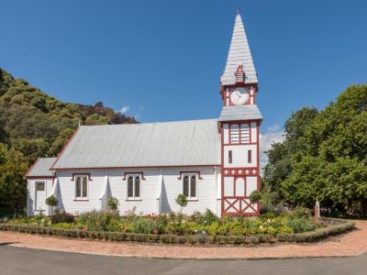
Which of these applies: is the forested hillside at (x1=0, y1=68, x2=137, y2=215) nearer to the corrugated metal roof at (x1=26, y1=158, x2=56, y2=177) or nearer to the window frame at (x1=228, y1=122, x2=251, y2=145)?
the corrugated metal roof at (x1=26, y1=158, x2=56, y2=177)

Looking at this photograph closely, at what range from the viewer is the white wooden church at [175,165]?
104 ft

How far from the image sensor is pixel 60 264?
13875 mm

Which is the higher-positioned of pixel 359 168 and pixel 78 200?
pixel 359 168

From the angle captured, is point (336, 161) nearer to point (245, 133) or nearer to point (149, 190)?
point (245, 133)

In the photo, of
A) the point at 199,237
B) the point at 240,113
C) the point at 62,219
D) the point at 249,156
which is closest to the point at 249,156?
the point at 249,156

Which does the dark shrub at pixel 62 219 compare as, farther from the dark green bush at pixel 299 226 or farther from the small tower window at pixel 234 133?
the small tower window at pixel 234 133

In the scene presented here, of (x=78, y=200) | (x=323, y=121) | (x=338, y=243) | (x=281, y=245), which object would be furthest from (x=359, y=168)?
(x=78, y=200)

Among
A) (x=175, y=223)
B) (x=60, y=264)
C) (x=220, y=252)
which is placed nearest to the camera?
(x=60, y=264)

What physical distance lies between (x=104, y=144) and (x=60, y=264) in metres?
23.4

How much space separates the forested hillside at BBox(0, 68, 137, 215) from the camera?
35391 mm

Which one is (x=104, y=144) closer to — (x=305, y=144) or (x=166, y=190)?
(x=166, y=190)

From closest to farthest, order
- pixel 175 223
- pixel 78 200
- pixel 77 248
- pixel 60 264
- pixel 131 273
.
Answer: pixel 131 273
pixel 60 264
pixel 77 248
pixel 175 223
pixel 78 200

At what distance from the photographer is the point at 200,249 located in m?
17.0

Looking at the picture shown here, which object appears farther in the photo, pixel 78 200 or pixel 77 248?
pixel 78 200
